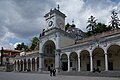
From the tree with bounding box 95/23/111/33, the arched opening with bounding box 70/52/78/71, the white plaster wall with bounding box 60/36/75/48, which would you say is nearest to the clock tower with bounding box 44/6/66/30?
the white plaster wall with bounding box 60/36/75/48

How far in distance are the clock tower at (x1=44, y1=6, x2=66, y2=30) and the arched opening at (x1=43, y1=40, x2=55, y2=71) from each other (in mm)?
4177

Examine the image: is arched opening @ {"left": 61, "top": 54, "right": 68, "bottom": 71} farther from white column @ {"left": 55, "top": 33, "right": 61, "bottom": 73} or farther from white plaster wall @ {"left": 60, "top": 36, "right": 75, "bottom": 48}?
white plaster wall @ {"left": 60, "top": 36, "right": 75, "bottom": 48}

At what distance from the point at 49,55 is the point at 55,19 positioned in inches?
358

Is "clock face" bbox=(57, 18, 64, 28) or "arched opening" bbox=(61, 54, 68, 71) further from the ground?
"clock face" bbox=(57, 18, 64, 28)

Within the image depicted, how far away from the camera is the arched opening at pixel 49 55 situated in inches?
1808

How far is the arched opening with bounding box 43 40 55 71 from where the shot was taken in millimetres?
45916

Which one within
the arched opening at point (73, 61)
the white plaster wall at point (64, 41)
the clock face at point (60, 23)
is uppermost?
the clock face at point (60, 23)

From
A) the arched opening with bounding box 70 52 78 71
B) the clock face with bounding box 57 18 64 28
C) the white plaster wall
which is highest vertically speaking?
the clock face with bounding box 57 18 64 28

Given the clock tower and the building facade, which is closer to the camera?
the building facade

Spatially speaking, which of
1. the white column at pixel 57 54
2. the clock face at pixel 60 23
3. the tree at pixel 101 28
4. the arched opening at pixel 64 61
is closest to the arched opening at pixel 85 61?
the arched opening at pixel 64 61

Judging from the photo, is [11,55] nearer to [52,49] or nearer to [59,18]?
[52,49]

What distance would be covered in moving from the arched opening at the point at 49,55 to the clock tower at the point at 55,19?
13.7 ft

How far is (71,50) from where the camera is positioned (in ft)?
119

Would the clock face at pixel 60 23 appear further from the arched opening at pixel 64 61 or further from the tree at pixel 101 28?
the tree at pixel 101 28
